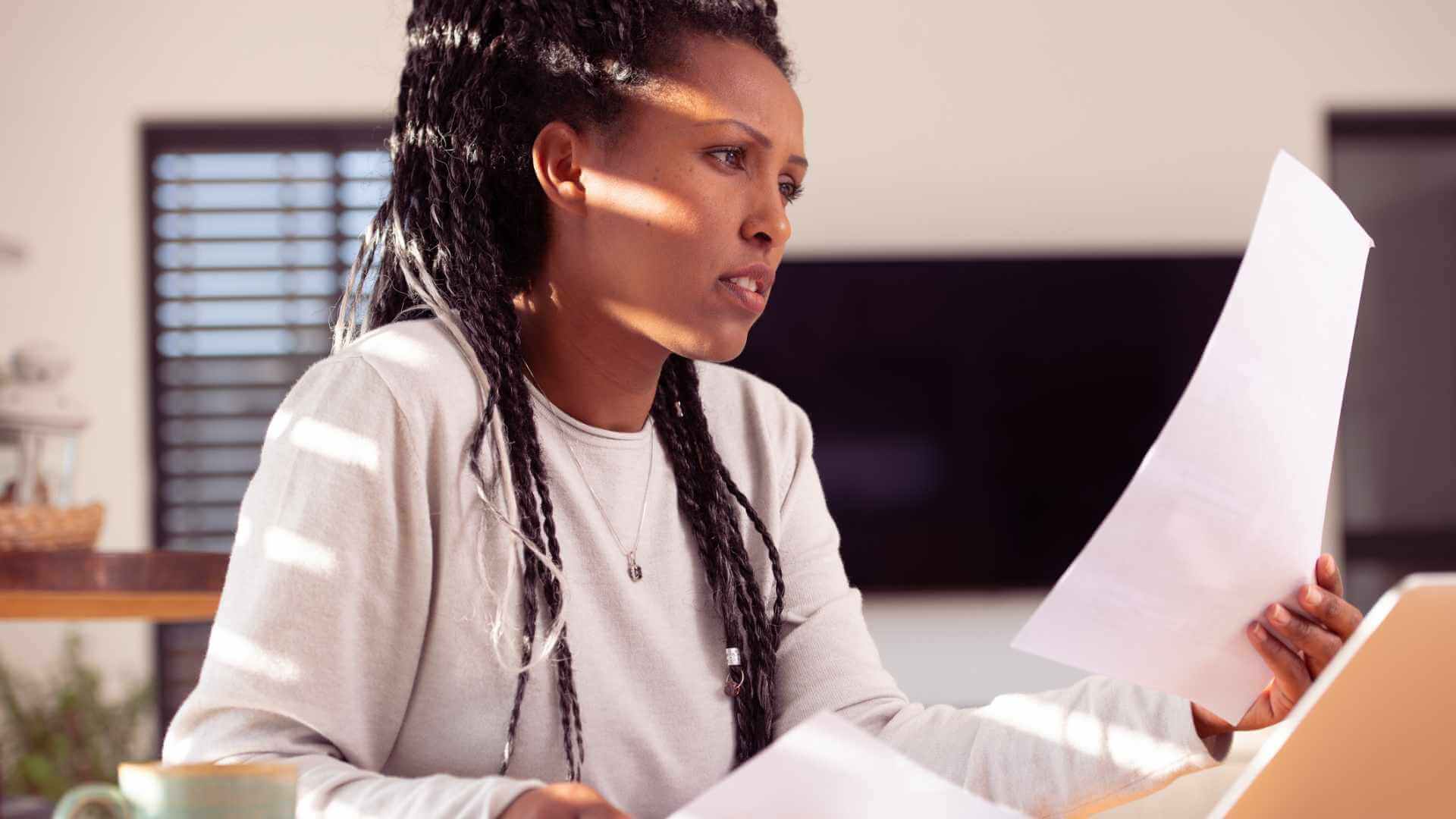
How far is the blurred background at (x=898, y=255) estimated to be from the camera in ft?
12.1

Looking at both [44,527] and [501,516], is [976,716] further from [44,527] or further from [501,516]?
[44,527]

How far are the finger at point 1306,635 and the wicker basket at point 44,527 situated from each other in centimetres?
116

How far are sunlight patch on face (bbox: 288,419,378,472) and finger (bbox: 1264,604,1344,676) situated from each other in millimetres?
547

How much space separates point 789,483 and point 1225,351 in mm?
602

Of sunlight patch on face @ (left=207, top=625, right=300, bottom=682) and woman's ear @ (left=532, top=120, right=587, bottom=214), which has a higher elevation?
woman's ear @ (left=532, top=120, right=587, bottom=214)

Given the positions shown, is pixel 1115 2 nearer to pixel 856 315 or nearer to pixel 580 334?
pixel 856 315

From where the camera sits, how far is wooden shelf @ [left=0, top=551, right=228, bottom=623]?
1153 millimetres

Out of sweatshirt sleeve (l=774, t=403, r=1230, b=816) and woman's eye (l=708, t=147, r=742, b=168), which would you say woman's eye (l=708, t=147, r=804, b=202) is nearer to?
woman's eye (l=708, t=147, r=742, b=168)

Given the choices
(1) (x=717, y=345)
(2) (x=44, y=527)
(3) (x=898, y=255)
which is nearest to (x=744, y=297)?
(1) (x=717, y=345)

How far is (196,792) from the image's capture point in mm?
498

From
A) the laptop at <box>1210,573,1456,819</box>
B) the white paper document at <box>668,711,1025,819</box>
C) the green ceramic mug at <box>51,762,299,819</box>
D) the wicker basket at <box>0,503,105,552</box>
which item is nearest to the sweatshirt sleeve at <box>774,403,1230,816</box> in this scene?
the laptop at <box>1210,573,1456,819</box>

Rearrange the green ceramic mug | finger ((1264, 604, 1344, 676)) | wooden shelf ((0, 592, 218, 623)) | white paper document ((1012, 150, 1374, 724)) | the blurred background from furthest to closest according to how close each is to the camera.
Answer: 1. the blurred background
2. wooden shelf ((0, 592, 218, 623))
3. finger ((1264, 604, 1344, 676))
4. white paper document ((1012, 150, 1374, 724))
5. the green ceramic mug

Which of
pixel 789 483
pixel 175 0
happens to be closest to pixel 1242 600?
pixel 789 483

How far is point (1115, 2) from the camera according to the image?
385cm
